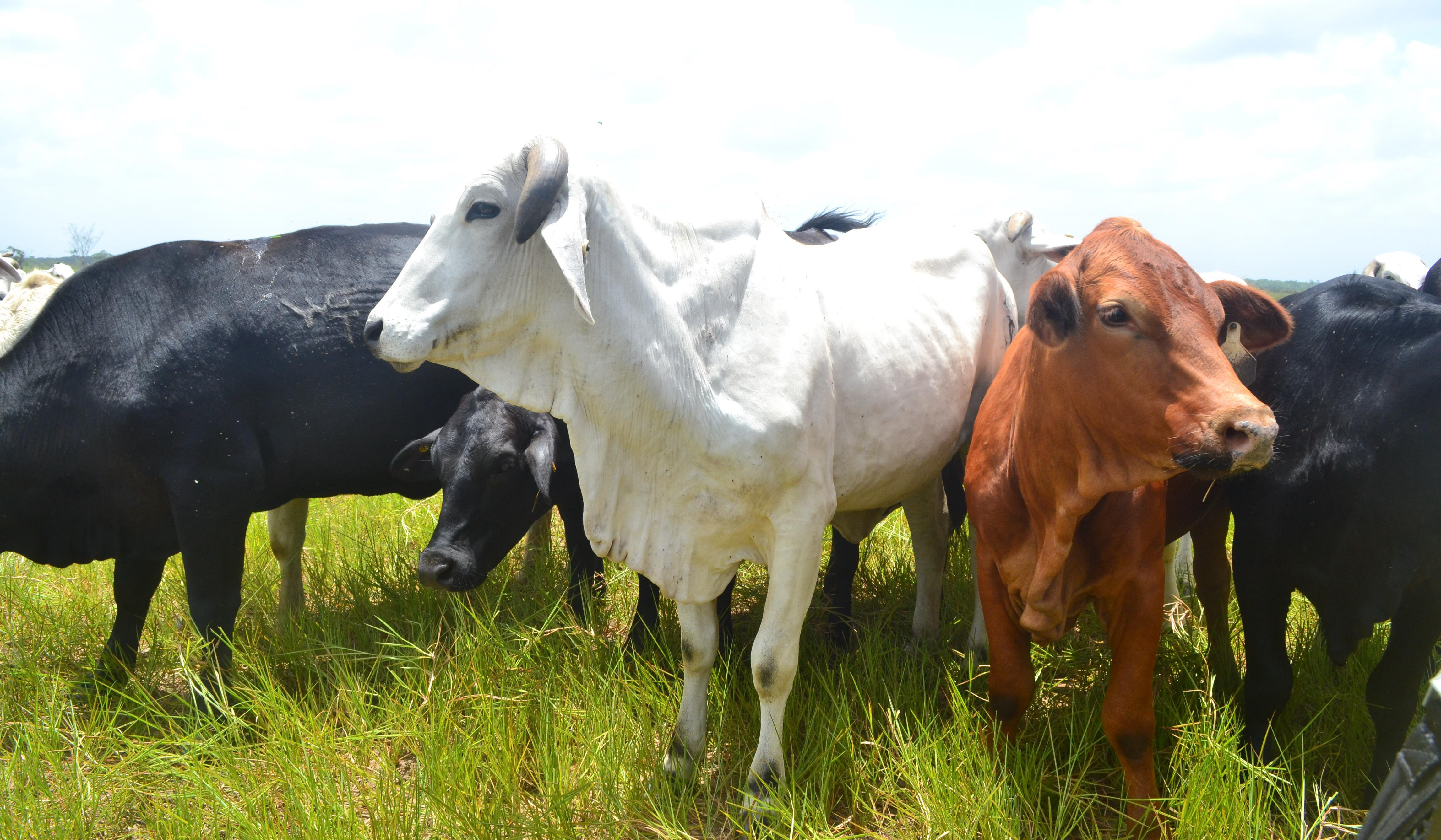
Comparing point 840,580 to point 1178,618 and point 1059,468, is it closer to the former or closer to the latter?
point 1178,618

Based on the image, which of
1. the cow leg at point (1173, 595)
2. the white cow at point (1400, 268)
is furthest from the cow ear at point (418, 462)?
the white cow at point (1400, 268)

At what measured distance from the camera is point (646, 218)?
2938 millimetres

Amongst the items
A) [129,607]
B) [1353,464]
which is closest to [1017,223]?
[1353,464]

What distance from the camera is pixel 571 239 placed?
260cm

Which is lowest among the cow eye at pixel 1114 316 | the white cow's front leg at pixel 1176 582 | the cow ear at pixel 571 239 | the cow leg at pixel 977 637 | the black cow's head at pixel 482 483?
the white cow's front leg at pixel 1176 582

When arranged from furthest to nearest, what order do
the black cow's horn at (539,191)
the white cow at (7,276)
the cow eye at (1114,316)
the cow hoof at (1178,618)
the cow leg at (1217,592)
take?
1. the white cow at (7,276)
2. the cow hoof at (1178,618)
3. the cow leg at (1217,592)
4. the black cow's horn at (539,191)
5. the cow eye at (1114,316)

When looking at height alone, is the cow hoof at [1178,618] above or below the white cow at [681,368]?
below

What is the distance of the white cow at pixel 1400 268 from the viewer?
18.2ft

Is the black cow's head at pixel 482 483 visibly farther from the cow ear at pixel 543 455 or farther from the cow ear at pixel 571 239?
the cow ear at pixel 571 239

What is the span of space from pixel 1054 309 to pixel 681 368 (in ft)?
3.42

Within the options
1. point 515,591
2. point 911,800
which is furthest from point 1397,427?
point 515,591

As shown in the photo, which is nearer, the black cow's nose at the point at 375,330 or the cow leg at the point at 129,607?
the black cow's nose at the point at 375,330

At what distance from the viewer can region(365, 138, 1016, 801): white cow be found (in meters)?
2.70

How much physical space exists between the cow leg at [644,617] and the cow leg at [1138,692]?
183 cm
